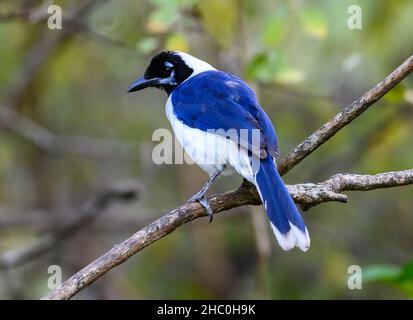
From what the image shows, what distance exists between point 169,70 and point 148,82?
0.58 ft

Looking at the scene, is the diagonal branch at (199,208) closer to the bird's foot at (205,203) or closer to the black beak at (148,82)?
the bird's foot at (205,203)

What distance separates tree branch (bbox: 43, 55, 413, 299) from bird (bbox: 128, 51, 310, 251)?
→ 0.27ft

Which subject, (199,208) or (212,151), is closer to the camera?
(199,208)

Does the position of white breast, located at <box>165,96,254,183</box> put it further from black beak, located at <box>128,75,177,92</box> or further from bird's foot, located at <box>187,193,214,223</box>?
black beak, located at <box>128,75,177,92</box>

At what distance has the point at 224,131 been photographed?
12.8 feet

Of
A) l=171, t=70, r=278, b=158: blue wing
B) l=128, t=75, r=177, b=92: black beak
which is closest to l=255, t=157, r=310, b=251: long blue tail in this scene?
l=171, t=70, r=278, b=158: blue wing

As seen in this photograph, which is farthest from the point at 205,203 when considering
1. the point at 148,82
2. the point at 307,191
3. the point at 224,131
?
the point at 148,82

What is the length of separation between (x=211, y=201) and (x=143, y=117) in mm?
4188

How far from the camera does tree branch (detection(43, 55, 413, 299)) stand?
10.2 ft

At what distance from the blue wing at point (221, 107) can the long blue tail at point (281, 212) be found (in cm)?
23

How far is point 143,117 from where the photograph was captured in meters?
7.59

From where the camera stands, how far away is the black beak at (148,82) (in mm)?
4443

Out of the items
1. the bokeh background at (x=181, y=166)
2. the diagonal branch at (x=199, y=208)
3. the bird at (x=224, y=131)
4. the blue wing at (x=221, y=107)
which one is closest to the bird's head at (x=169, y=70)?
the bird at (x=224, y=131)

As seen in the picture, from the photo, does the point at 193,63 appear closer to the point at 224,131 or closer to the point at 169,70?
the point at 169,70
